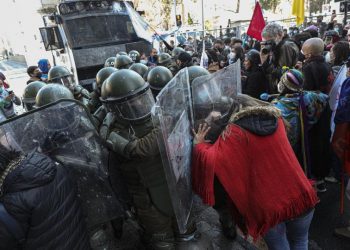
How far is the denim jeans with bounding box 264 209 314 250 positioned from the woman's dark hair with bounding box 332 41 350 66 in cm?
297

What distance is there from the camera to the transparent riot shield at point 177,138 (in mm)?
1417

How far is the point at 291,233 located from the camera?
207 centimetres

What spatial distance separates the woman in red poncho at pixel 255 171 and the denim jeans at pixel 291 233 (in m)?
0.12

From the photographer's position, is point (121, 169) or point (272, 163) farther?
point (121, 169)

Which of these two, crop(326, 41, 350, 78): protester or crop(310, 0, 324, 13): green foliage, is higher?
crop(310, 0, 324, 13): green foliage

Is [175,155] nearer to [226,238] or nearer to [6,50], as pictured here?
[226,238]

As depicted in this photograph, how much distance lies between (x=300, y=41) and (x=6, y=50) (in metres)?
52.4

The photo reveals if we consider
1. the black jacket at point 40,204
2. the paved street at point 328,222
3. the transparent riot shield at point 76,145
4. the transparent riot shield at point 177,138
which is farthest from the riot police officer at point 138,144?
the paved street at point 328,222

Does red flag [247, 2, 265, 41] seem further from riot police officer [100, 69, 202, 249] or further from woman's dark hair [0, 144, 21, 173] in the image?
woman's dark hair [0, 144, 21, 173]

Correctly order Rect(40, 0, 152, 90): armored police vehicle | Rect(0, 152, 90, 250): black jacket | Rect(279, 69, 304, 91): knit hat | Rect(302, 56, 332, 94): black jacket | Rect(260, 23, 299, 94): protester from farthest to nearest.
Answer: Rect(40, 0, 152, 90): armored police vehicle, Rect(260, 23, 299, 94): protester, Rect(302, 56, 332, 94): black jacket, Rect(279, 69, 304, 91): knit hat, Rect(0, 152, 90, 250): black jacket

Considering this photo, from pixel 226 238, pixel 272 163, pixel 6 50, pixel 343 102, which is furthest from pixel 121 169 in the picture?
pixel 6 50

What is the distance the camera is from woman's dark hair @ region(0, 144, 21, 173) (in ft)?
4.81

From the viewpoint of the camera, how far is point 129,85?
6.74 ft

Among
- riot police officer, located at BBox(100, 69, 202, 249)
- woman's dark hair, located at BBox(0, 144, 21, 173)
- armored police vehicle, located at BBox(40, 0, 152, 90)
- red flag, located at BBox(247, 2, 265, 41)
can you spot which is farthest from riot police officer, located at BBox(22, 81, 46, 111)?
armored police vehicle, located at BBox(40, 0, 152, 90)
